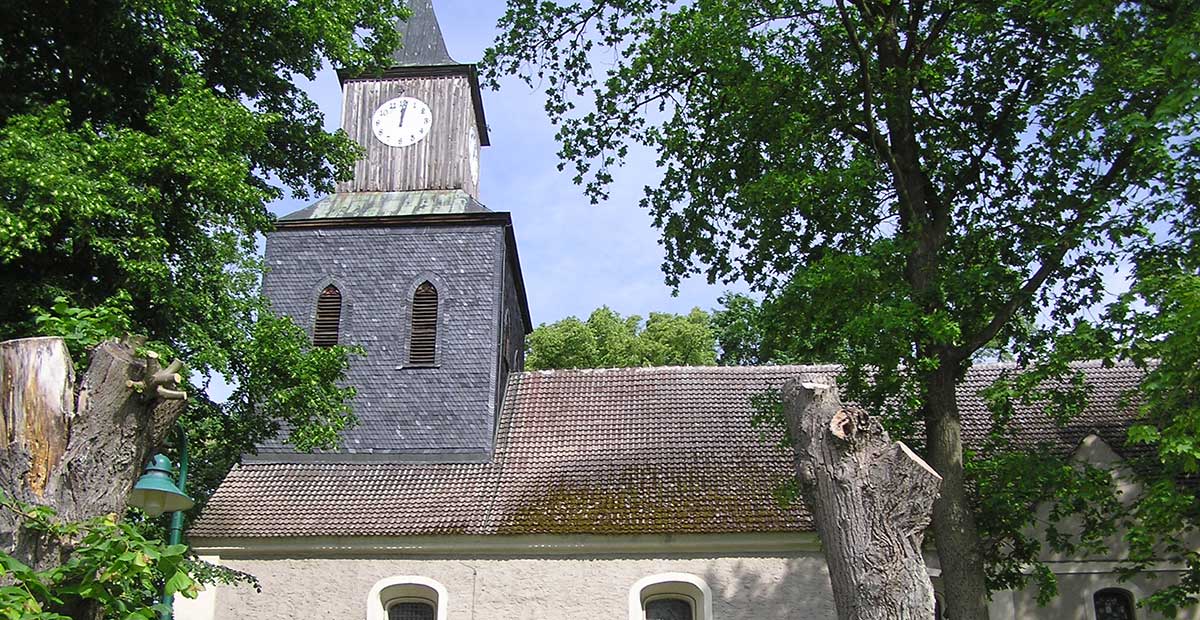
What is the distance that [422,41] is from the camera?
2194cm

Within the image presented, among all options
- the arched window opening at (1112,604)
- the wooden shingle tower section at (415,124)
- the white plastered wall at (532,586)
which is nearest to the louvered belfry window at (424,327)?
the wooden shingle tower section at (415,124)

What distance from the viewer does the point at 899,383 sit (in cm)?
1170

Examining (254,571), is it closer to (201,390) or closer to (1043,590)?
(201,390)

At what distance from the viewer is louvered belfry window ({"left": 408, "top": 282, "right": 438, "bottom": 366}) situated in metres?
18.9

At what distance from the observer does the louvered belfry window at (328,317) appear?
19312 mm

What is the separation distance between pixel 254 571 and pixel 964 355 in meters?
10.9

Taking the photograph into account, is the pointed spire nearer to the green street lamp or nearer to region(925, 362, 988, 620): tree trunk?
region(925, 362, 988, 620): tree trunk

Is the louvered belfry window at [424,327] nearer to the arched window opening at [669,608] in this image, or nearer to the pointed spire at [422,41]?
the pointed spire at [422,41]

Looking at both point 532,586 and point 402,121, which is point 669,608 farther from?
point 402,121

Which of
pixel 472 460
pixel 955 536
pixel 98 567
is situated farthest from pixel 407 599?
pixel 98 567

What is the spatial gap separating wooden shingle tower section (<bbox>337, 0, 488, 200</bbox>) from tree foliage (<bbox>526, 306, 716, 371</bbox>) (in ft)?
29.1

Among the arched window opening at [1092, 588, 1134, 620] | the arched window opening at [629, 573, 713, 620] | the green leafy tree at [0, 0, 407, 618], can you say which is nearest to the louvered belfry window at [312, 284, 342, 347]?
the green leafy tree at [0, 0, 407, 618]

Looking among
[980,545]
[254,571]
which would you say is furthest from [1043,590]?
[254,571]

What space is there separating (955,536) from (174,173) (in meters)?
8.54
